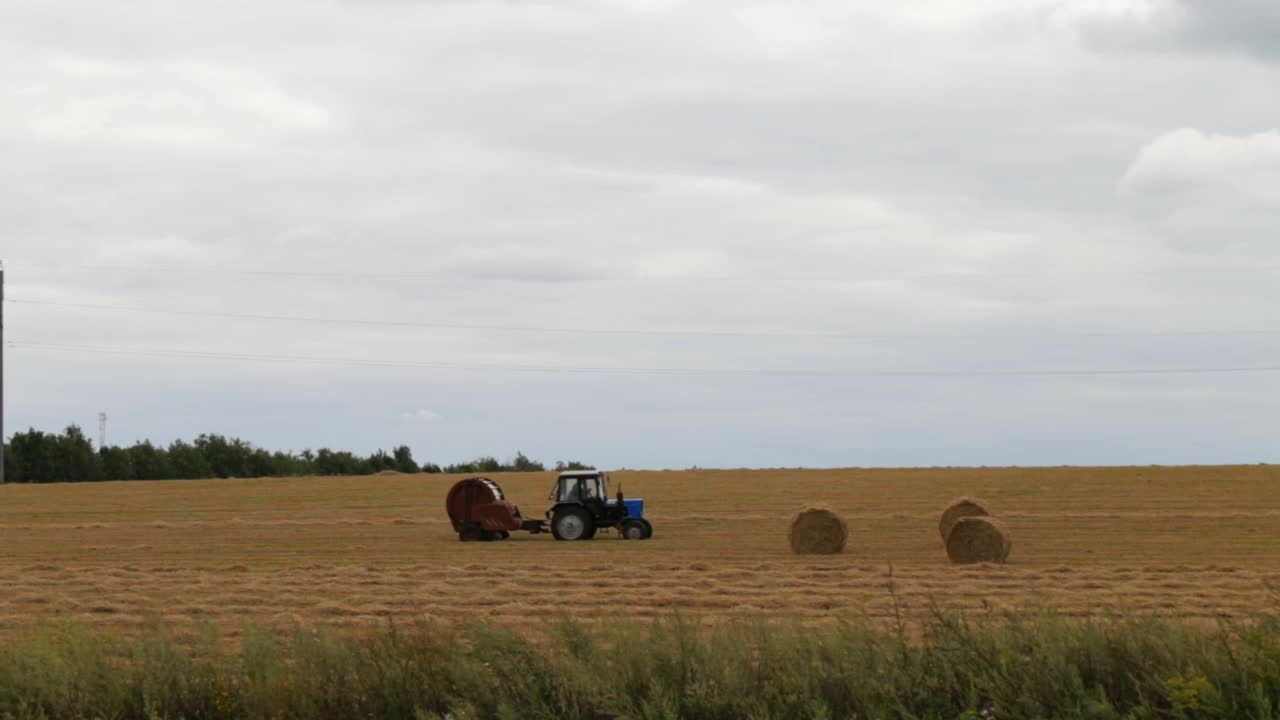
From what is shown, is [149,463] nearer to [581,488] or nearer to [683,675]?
[581,488]

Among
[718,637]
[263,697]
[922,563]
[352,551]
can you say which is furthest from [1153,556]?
[263,697]

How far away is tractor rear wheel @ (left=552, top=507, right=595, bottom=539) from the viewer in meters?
31.8

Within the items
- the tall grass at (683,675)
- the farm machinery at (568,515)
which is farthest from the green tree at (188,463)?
the tall grass at (683,675)

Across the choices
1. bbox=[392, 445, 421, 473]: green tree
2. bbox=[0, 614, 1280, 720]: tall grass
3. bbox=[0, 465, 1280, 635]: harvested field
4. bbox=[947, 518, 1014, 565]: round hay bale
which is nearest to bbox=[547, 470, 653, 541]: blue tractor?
bbox=[0, 465, 1280, 635]: harvested field

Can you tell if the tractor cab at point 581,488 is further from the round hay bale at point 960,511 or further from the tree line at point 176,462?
the tree line at point 176,462

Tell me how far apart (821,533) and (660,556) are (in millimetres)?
3522

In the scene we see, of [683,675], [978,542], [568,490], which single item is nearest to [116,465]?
[568,490]

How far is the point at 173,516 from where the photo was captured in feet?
146

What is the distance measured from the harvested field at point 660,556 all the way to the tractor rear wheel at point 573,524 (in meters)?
0.54

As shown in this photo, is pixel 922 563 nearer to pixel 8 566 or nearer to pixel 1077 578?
pixel 1077 578

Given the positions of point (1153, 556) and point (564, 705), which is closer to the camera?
point (564, 705)

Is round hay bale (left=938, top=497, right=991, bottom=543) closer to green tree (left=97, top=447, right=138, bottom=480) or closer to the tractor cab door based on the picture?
the tractor cab door

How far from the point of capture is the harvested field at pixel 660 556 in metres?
19.6

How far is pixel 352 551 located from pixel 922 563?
12.0m
